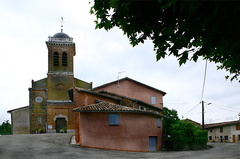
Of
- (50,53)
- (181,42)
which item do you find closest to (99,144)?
(181,42)

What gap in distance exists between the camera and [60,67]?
48.2 meters

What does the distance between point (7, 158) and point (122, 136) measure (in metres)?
9.61

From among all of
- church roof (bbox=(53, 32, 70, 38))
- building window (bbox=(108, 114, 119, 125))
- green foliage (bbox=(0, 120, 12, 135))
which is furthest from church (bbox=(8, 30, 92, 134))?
green foliage (bbox=(0, 120, 12, 135))

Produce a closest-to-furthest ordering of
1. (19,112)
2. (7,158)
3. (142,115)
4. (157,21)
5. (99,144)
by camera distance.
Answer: (157,21)
(7,158)
(99,144)
(142,115)
(19,112)

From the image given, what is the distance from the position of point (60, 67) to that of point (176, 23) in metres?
44.4

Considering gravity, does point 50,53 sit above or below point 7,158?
above

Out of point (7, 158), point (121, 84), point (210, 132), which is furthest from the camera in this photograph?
point (210, 132)

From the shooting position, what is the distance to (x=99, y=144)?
2059 cm

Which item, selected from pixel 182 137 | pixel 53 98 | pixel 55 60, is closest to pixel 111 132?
pixel 182 137

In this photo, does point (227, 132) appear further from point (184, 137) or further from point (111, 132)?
point (111, 132)

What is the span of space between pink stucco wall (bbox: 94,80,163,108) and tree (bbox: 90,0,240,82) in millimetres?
27386

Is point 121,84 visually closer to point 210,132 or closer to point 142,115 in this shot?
point 142,115

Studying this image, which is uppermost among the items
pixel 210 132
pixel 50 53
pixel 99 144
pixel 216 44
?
pixel 50 53

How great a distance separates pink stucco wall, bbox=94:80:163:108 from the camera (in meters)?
33.5
